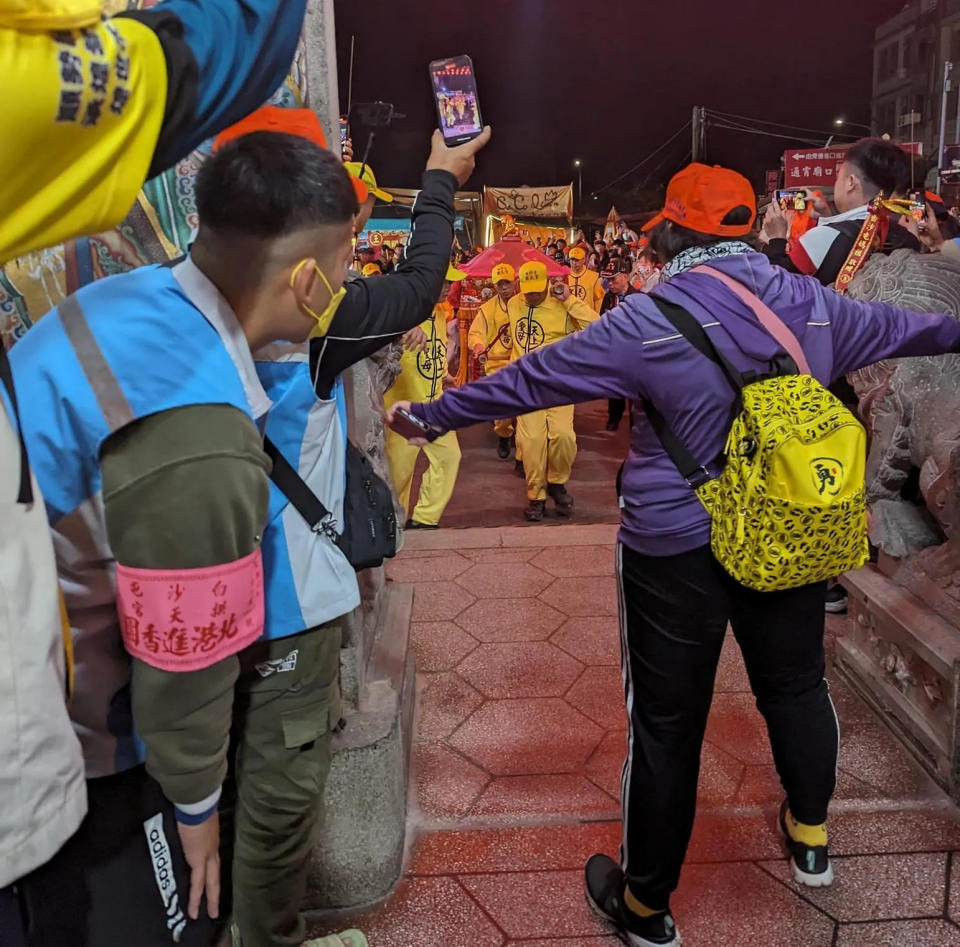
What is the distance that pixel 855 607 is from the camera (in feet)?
10.7

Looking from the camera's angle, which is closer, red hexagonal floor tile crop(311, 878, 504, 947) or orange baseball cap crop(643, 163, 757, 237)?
orange baseball cap crop(643, 163, 757, 237)

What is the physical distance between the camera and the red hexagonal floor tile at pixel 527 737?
2.82 metres

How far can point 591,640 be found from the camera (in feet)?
12.1

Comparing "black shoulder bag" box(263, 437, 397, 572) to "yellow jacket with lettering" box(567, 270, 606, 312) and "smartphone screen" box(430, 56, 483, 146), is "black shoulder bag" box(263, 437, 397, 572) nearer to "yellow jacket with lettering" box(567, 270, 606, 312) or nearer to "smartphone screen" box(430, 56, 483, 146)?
"smartphone screen" box(430, 56, 483, 146)

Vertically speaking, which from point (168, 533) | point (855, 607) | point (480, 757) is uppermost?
point (168, 533)

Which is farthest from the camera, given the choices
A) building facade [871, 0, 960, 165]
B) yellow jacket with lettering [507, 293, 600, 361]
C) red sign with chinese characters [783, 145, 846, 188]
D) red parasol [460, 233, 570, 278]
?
building facade [871, 0, 960, 165]

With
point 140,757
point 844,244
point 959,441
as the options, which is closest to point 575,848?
point 140,757

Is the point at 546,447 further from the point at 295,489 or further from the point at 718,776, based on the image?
the point at 295,489

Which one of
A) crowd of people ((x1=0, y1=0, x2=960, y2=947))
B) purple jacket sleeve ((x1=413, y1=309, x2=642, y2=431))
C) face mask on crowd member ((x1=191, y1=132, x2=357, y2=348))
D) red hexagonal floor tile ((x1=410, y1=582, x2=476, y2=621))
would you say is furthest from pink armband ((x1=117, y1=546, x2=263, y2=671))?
red hexagonal floor tile ((x1=410, y1=582, x2=476, y2=621))

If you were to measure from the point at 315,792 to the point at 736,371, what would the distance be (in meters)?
1.24

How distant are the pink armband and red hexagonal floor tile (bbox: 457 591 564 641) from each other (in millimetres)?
2759

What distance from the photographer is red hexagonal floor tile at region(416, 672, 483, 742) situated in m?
3.04

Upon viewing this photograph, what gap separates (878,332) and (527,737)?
5.92ft

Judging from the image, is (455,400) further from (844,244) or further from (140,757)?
(844,244)
